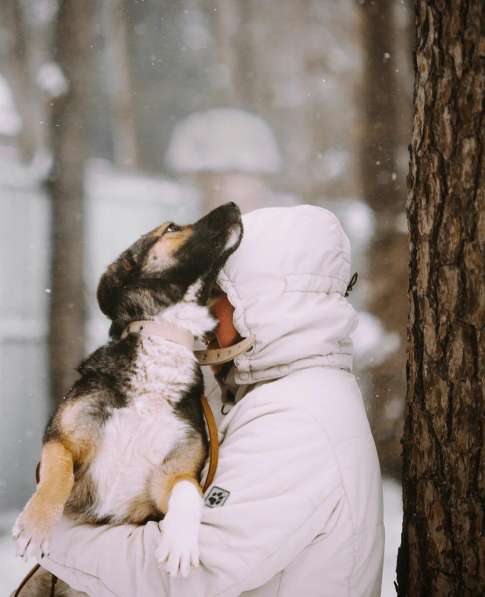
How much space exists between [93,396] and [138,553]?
54cm

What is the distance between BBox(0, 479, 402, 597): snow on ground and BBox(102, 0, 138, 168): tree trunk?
2.64 m

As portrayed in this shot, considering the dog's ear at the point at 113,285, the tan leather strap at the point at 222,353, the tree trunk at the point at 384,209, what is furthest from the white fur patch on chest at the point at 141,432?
the tree trunk at the point at 384,209

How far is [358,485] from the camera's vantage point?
5.84 feet

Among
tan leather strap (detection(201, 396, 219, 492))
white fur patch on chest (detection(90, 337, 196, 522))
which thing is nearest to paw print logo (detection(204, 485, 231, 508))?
tan leather strap (detection(201, 396, 219, 492))

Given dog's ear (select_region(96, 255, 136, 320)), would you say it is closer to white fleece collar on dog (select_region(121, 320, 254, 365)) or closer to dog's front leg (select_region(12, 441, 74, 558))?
white fleece collar on dog (select_region(121, 320, 254, 365))

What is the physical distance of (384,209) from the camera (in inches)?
173

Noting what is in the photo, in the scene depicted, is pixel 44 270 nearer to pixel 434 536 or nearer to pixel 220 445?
pixel 220 445

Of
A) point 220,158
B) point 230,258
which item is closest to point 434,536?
point 230,258

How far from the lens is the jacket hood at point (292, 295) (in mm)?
1983

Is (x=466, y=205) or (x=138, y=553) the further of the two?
(x=138, y=553)

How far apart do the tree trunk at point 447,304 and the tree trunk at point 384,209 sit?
250cm

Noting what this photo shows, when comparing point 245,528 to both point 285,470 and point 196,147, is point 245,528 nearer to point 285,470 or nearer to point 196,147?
point 285,470

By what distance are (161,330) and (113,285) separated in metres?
0.28

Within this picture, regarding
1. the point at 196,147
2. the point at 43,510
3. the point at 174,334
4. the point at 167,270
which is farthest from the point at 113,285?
the point at 196,147
